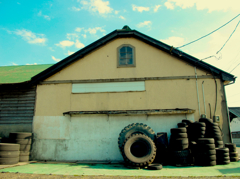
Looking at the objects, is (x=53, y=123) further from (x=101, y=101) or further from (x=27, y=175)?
(x=27, y=175)

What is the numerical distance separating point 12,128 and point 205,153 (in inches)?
371

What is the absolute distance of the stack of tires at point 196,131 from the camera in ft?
25.4

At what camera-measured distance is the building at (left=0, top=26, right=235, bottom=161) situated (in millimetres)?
8875

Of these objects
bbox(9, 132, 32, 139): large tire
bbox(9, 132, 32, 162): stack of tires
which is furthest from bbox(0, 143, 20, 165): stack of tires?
bbox(9, 132, 32, 139): large tire

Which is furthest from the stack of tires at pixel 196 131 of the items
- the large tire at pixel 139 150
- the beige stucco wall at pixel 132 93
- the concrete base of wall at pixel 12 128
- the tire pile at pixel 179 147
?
the concrete base of wall at pixel 12 128

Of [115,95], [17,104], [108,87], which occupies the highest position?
[108,87]

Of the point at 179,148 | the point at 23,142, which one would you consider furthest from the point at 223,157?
the point at 23,142

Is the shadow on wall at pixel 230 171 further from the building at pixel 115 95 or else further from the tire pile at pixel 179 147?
the building at pixel 115 95

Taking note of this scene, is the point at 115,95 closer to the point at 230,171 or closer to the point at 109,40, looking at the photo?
the point at 109,40

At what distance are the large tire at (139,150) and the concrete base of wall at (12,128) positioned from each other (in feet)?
18.0

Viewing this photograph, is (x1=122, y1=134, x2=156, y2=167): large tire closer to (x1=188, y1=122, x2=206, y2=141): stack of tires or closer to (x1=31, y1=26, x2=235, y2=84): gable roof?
(x1=188, y1=122, x2=206, y2=141): stack of tires

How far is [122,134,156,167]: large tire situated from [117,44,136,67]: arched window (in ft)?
13.4

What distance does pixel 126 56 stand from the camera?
998 centimetres

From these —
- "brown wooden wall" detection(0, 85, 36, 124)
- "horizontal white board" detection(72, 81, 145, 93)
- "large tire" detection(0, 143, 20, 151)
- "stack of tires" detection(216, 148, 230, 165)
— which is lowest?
"stack of tires" detection(216, 148, 230, 165)
